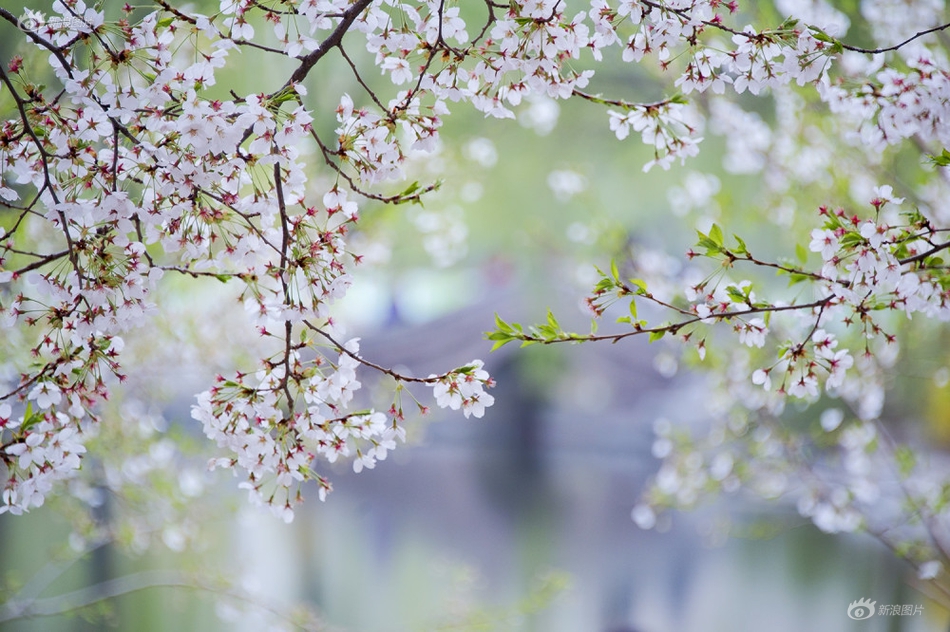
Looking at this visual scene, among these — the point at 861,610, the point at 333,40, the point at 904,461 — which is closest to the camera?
the point at 333,40

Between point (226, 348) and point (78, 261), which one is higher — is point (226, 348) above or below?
above

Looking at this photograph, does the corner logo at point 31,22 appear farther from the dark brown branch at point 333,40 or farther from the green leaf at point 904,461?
the green leaf at point 904,461

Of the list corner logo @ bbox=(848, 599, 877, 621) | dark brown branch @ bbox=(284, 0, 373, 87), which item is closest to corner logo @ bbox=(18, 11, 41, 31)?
dark brown branch @ bbox=(284, 0, 373, 87)

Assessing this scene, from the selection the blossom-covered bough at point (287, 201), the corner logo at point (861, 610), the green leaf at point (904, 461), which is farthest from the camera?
the corner logo at point (861, 610)

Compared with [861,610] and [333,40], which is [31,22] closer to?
[333,40]

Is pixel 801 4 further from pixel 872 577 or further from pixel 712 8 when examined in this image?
pixel 872 577

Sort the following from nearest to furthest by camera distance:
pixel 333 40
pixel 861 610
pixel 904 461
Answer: pixel 333 40
pixel 904 461
pixel 861 610

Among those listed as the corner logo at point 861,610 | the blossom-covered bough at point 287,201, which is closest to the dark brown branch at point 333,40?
the blossom-covered bough at point 287,201

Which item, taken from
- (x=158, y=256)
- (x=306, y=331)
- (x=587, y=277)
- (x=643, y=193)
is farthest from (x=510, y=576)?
(x=306, y=331)

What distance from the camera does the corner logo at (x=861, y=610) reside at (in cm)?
258

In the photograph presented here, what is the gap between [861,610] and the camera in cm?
261

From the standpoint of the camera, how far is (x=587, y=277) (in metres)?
2.56

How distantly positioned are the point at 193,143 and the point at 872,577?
3095 mm

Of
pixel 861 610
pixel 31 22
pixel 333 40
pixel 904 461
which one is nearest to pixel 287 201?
pixel 333 40
